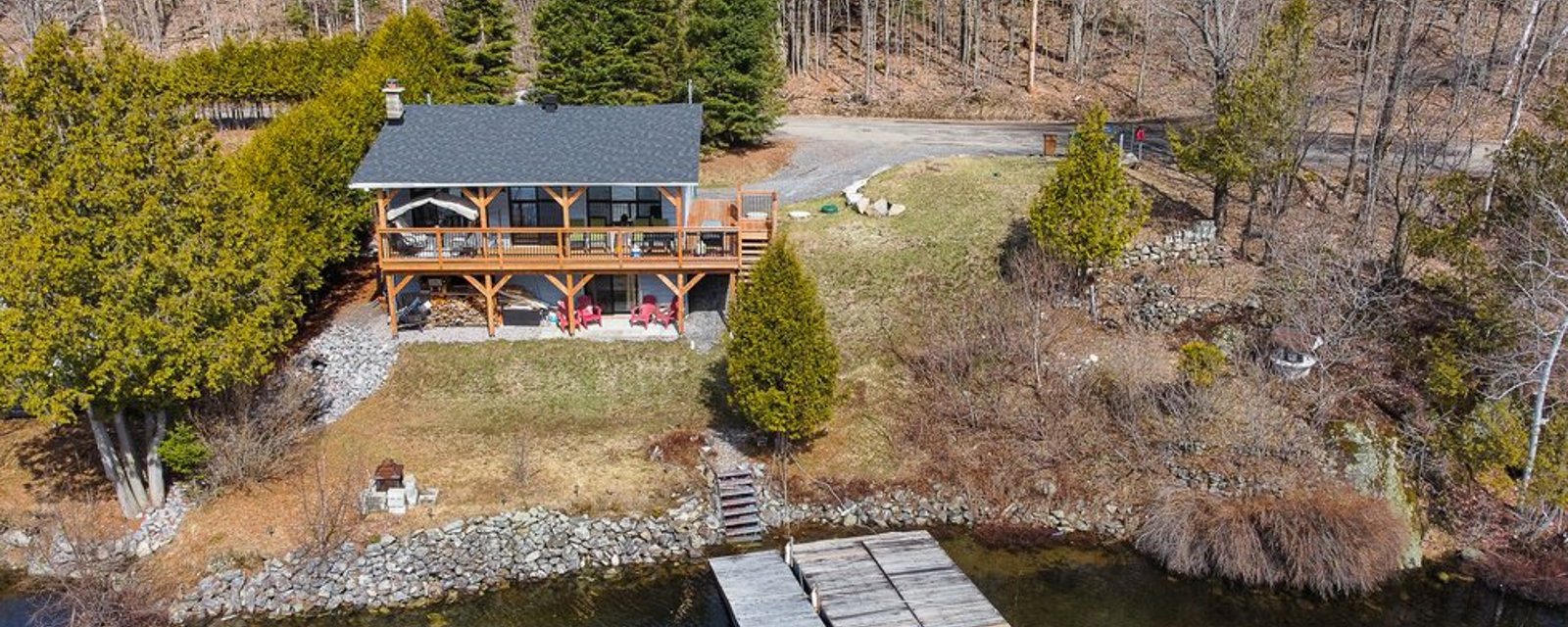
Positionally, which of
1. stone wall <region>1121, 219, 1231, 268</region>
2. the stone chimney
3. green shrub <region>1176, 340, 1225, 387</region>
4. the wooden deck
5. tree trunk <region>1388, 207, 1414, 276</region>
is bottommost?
the wooden deck

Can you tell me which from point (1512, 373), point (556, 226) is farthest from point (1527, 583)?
point (556, 226)

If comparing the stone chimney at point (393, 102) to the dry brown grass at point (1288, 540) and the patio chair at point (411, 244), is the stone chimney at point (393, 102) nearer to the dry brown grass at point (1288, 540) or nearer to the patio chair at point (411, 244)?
the patio chair at point (411, 244)

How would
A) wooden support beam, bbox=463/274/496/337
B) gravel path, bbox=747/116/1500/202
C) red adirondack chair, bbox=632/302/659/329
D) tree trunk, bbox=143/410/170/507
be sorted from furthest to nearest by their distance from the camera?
gravel path, bbox=747/116/1500/202, red adirondack chair, bbox=632/302/659/329, wooden support beam, bbox=463/274/496/337, tree trunk, bbox=143/410/170/507

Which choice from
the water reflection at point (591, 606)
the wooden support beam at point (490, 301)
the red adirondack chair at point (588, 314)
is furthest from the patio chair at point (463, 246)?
the water reflection at point (591, 606)

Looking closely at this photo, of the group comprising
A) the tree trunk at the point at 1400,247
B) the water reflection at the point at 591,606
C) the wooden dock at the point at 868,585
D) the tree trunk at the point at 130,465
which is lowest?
the water reflection at the point at 591,606

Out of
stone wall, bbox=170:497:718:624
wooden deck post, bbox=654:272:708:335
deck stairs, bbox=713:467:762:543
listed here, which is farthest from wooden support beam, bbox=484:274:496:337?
deck stairs, bbox=713:467:762:543

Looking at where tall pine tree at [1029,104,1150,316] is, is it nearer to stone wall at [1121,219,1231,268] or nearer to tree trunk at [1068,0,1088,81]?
stone wall at [1121,219,1231,268]

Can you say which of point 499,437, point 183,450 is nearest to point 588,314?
point 499,437
